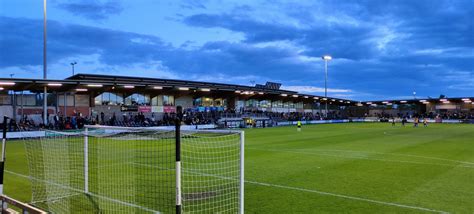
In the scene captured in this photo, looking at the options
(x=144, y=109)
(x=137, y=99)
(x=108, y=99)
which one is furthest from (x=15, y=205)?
(x=137, y=99)

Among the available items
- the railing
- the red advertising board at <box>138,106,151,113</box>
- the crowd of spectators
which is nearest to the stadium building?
the red advertising board at <box>138,106,151,113</box>

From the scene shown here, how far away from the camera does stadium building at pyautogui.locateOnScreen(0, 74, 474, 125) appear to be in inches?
1452

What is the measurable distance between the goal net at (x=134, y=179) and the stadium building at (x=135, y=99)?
20621 mm

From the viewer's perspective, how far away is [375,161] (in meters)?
17.3

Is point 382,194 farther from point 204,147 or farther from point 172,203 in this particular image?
point 204,147

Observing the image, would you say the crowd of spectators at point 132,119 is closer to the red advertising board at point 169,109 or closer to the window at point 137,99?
the red advertising board at point 169,109

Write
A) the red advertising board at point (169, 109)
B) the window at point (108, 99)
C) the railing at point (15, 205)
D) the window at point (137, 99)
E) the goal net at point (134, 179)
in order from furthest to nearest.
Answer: the red advertising board at point (169, 109)
the window at point (137, 99)
the window at point (108, 99)
the goal net at point (134, 179)
the railing at point (15, 205)

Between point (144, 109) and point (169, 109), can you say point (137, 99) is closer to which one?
point (144, 109)

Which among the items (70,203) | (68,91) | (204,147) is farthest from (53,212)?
(68,91)

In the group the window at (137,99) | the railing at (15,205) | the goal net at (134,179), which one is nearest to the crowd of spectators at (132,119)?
the window at (137,99)

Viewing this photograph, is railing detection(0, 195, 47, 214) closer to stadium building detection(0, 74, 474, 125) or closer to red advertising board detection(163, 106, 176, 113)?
stadium building detection(0, 74, 474, 125)

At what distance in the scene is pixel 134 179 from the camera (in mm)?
12945

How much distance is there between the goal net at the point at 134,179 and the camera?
910 centimetres

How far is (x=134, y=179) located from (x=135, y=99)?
3692 centimetres
